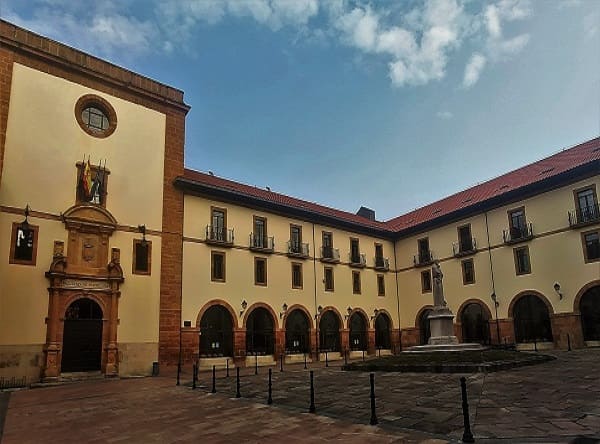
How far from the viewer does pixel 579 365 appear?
50.9ft

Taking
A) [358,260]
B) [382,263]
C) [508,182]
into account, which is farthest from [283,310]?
[508,182]

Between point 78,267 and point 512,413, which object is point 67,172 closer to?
point 78,267

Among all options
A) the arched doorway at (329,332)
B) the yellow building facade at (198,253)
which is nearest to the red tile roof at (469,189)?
the yellow building facade at (198,253)

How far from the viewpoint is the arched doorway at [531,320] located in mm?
26781

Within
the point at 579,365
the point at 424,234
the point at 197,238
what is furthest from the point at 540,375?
the point at 424,234

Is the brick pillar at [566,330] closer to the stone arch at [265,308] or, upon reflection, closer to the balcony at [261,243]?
the stone arch at [265,308]

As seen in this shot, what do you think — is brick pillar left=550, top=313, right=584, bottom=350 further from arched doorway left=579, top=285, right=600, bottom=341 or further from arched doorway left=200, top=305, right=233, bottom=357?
arched doorway left=200, top=305, right=233, bottom=357

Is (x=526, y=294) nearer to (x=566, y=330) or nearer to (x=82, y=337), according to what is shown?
(x=566, y=330)

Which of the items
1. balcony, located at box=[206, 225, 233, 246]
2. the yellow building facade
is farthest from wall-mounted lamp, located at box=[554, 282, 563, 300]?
balcony, located at box=[206, 225, 233, 246]

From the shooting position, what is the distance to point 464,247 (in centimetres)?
3189

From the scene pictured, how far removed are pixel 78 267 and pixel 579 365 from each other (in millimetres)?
20240

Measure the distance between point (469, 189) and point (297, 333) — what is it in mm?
18333

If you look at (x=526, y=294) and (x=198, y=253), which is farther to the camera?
(x=526, y=294)

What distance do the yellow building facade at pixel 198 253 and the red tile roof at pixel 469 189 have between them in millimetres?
242
